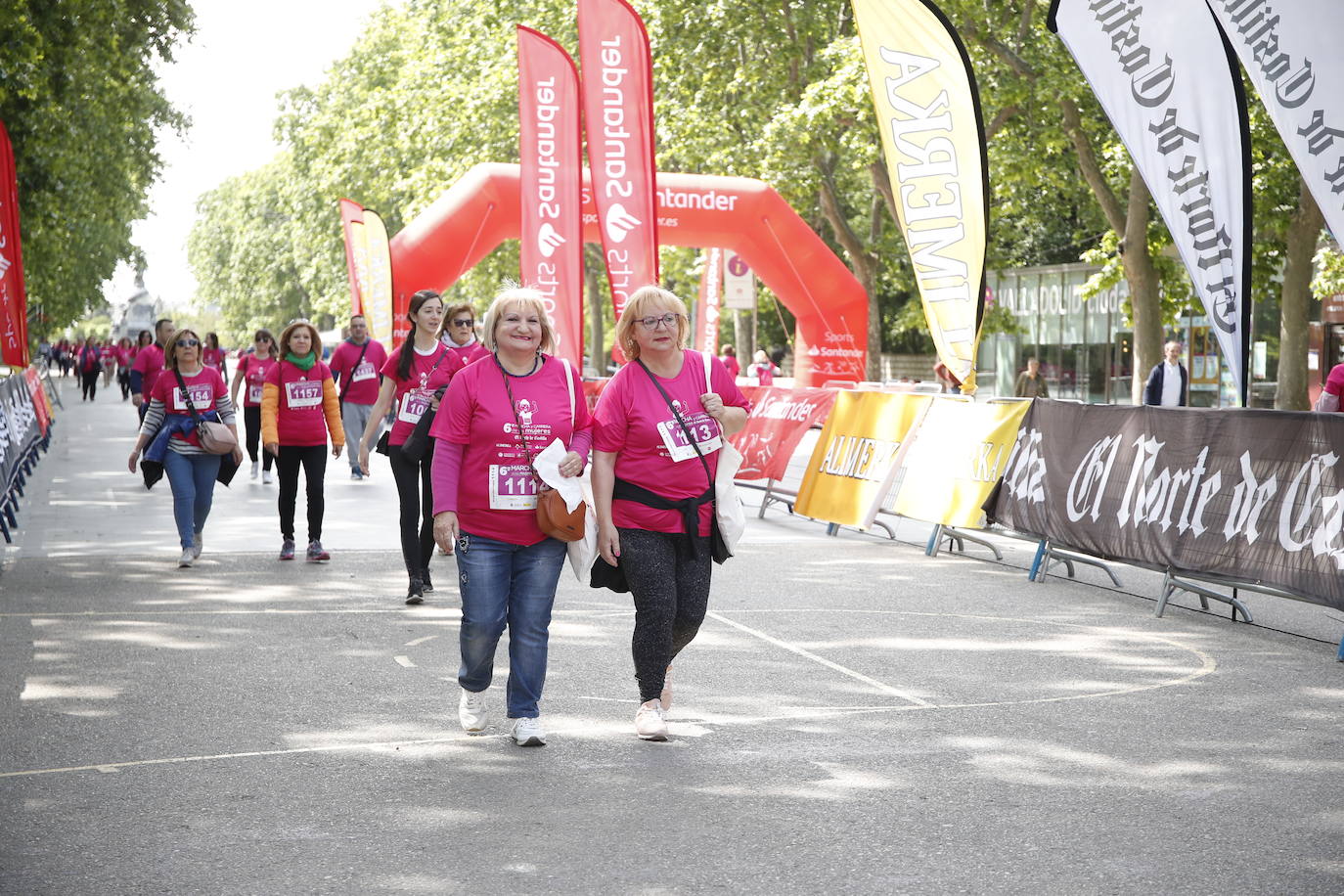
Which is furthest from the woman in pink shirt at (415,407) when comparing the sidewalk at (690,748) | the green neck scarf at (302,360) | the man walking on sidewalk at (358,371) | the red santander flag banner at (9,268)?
the red santander flag banner at (9,268)

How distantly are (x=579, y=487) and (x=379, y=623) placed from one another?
3470 mm

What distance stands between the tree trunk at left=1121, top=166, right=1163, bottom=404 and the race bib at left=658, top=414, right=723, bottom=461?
19322mm

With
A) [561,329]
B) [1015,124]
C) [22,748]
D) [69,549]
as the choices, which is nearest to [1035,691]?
[22,748]

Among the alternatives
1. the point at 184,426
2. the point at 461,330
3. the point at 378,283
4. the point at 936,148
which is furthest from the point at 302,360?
the point at 378,283

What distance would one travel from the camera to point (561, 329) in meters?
16.7

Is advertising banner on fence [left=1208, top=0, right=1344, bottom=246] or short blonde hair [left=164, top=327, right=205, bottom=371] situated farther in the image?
short blonde hair [left=164, top=327, right=205, bottom=371]

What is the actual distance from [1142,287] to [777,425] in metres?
10.1

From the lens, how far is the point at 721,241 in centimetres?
2441

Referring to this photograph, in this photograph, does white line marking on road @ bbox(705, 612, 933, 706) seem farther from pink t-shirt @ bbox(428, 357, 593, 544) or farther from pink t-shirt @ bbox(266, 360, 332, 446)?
pink t-shirt @ bbox(266, 360, 332, 446)

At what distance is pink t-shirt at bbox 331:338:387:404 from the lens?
58.0 feet

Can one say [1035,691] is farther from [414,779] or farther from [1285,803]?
[414,779]

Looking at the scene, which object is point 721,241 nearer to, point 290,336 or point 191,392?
point 290,336

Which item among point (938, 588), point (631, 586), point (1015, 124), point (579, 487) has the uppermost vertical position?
point (1015, 124)

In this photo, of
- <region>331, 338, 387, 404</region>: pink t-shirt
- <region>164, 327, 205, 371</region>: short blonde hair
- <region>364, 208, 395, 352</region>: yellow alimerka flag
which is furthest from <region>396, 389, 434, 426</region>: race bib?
<region>364, 208, 395, 352</region>: yellow alimerka flag
